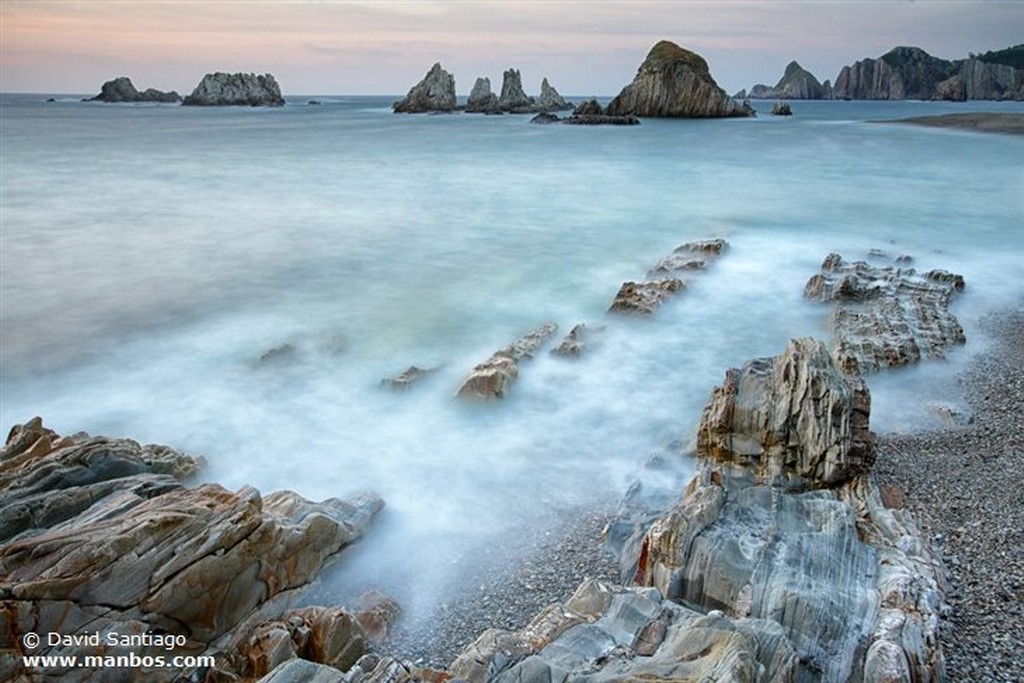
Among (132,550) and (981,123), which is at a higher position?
(981,123)

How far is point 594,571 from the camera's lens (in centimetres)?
598

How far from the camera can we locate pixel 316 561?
596 centimetres

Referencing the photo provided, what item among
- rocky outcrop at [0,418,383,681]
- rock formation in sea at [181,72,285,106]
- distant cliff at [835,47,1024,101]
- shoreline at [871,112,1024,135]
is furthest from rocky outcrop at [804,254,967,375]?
distant cliff at [835,47,1024,101]

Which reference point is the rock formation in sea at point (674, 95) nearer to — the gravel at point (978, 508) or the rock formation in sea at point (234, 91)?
the rock formation in sea at point (234, 91)

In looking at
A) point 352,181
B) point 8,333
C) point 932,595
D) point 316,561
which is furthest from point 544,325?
point 352,181

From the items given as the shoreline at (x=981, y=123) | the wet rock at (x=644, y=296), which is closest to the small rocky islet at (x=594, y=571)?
the wet rock at (x=644, y=296)

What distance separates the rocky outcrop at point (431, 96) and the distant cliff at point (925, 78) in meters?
107

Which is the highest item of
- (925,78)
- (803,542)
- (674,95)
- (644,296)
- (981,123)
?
(925,78)

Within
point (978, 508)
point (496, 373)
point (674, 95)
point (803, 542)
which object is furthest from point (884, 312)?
point (674, 95)

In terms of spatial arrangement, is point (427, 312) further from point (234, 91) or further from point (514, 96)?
point (234, 91)

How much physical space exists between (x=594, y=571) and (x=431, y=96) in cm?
11319

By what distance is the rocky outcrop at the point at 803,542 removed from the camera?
441cm

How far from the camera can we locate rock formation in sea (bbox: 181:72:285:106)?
128 metres

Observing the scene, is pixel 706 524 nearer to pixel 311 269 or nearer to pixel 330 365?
pixel 330 365
